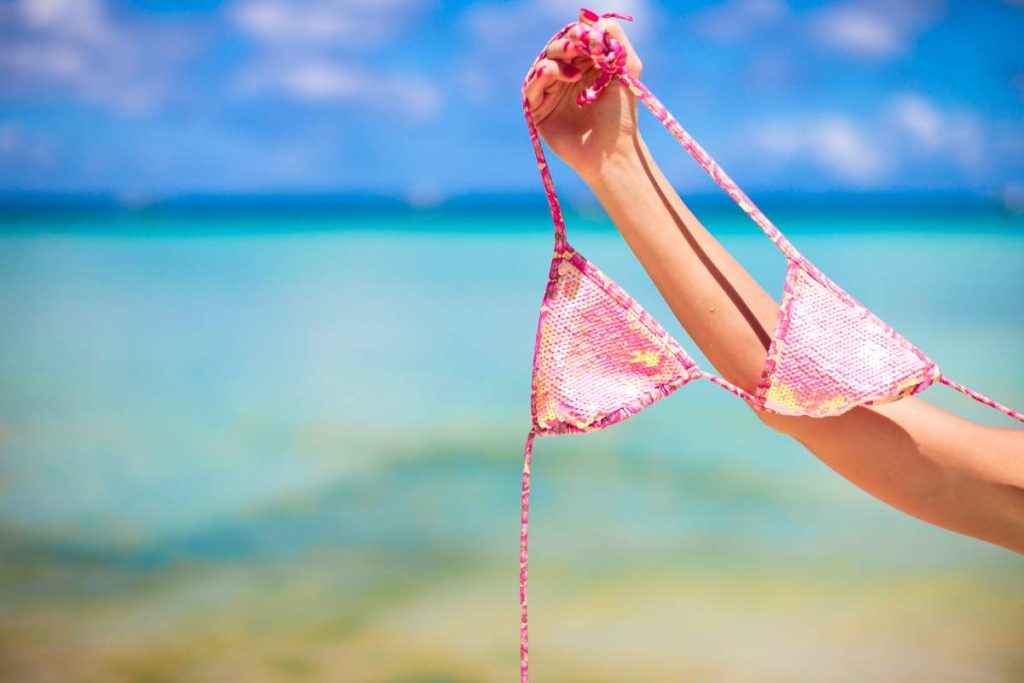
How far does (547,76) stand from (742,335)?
28 centimetres

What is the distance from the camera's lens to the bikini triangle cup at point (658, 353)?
85 cm

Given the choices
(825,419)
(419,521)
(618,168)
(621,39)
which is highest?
(419,521)

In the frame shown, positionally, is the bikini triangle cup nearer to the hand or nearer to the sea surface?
the hand

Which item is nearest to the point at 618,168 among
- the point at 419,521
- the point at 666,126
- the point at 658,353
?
the point at 666,126

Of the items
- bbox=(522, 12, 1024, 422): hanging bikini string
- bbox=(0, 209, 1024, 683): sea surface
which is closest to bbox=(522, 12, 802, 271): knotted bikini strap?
bbox=(522, 12, 1024, 422): hanging bikini string

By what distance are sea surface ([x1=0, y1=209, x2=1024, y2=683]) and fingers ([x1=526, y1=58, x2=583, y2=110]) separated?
1.01m

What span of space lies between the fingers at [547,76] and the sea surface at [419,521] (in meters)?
1.01

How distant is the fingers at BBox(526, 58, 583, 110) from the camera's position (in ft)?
2.80

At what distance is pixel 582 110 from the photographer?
2.93 feet

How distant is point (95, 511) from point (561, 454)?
1.15m

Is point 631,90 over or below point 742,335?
over

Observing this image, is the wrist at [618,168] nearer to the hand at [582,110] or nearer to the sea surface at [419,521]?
the hand at [582,110]

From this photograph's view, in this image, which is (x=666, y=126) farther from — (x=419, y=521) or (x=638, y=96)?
(x=419, y=521)

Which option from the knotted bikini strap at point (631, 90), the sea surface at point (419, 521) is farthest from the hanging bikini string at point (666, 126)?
the sea surface at point (419, 521)
